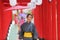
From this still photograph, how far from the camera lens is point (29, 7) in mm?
3012

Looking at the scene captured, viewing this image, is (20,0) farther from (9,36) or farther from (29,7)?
(9,36)

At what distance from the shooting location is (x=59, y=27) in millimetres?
3043

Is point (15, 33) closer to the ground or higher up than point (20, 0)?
closer to the ground

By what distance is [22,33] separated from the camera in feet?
9.90

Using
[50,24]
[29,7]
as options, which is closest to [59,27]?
[50,24]

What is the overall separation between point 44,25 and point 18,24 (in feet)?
0.68

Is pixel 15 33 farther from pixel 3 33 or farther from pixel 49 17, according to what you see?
pixel 49 17

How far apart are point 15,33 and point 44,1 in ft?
1.13

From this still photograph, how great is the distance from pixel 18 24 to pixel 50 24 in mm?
256

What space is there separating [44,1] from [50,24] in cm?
19

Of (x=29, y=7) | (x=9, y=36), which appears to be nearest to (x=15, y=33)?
(x=9, y=36)

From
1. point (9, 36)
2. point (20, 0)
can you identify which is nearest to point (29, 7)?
point (20, 0)

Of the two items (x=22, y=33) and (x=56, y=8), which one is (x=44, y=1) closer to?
(x=56, y=8)

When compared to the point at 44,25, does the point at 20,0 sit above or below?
above
